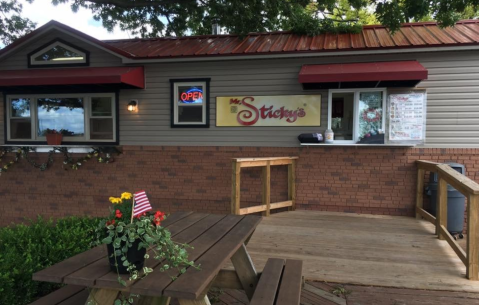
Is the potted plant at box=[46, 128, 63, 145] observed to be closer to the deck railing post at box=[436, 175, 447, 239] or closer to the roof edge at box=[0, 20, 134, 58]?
the roof edge at box=[0, 20, 134, 58]

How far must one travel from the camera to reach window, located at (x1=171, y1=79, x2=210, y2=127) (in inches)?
259

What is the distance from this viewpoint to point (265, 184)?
563 centimetres

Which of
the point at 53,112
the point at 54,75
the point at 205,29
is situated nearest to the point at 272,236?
the point at 54,75

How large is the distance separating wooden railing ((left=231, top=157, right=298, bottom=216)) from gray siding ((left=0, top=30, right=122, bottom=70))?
3639mm

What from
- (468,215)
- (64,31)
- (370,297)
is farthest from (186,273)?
(64,31)

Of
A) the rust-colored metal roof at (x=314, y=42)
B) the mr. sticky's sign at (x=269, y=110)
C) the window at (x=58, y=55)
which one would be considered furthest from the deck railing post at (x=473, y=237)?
the window at (x=58, y=55)

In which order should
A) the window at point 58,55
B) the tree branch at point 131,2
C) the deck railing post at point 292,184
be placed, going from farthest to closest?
1. the tree branch at point 131,2
2. the window at point 58,55
3. the deck railing post at point 292,184

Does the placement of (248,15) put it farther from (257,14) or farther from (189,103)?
(189,103)

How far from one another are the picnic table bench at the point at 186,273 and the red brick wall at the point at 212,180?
11.6 feet

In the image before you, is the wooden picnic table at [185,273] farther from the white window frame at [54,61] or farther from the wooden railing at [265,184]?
the white window frame at [54,61]

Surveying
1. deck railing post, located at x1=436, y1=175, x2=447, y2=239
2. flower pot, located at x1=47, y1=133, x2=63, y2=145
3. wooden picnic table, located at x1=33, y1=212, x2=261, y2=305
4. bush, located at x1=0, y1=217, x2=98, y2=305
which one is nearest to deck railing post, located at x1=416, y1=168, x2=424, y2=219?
deck railing post, located at x1=436, y1=175, x2=447, y2=239

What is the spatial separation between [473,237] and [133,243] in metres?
3.19

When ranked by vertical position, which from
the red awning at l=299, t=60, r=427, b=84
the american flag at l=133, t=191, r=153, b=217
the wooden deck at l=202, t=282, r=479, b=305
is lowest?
the wooden deck at l=202, t=282, r=479, b=305

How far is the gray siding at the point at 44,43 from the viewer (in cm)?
687
